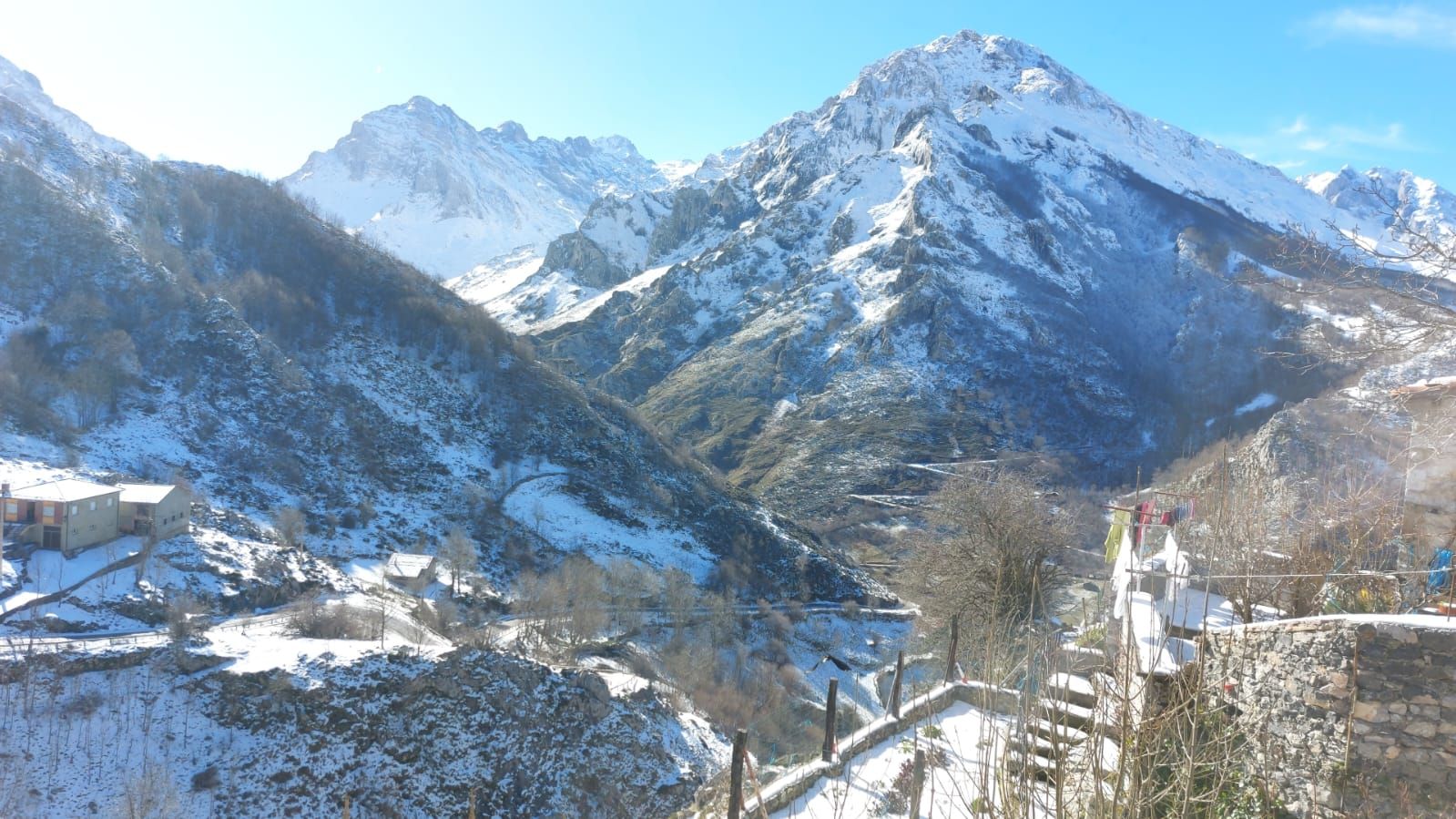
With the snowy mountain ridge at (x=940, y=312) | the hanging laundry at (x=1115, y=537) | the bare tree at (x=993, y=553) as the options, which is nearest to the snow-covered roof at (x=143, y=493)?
the bare tree at (x=993, y=553)

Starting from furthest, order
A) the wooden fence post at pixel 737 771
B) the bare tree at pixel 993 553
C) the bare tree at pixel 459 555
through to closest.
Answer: the bare tree at pixel 459 555 → the bare tree at pixel 993 553 → the wooden fence post at pixel 737 771

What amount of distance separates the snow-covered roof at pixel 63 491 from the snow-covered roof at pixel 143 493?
1.36ft

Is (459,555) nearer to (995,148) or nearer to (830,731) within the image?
(830,731)

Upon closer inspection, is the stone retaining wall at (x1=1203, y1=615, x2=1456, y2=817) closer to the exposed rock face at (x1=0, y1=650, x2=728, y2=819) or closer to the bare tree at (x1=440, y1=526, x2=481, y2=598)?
the exposed rock face at (x1=0, y1=650, x2=728, y2=819)

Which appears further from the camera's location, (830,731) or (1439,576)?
(830,731)

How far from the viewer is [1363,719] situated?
529cm

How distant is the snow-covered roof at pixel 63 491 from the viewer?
26656mm

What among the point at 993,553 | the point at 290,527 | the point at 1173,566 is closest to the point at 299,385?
the point at 290,527

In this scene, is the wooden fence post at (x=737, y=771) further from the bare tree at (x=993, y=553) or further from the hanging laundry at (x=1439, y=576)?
the bare tree at (x=993, y=553)

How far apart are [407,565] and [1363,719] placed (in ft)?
117

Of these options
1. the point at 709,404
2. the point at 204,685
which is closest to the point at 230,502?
the point at 204,685

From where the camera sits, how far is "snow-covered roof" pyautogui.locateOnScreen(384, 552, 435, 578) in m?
34.7

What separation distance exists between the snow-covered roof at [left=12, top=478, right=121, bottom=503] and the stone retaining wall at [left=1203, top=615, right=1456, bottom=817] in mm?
33632

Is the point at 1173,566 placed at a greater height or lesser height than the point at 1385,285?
lesser
